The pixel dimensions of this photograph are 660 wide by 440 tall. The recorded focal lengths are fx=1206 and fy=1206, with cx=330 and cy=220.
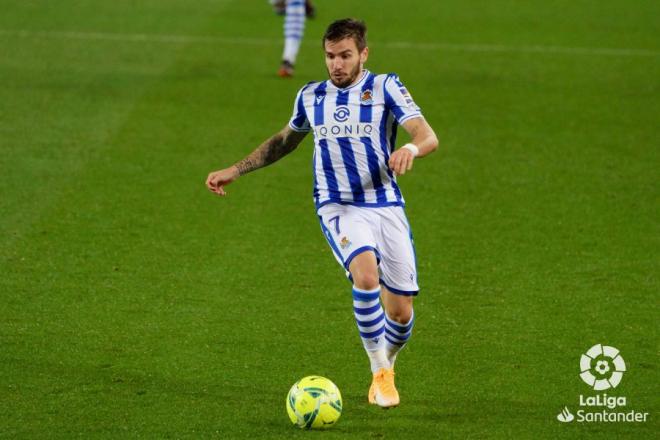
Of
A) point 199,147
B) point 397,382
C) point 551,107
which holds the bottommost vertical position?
point 397,382

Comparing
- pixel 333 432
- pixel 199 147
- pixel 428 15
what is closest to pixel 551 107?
pixel 199 147

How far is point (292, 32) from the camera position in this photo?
16609 mm

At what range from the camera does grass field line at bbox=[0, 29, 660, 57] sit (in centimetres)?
1852

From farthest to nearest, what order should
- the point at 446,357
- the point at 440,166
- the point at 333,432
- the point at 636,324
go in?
the point at 440,166 → the point at 636,324 → the point at 446,357 → the point at 333,432

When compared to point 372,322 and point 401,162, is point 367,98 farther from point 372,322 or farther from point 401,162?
point 372,322

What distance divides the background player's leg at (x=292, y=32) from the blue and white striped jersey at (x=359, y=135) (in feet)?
31.6

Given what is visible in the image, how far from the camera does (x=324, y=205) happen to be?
283 inches

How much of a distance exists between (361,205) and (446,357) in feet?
4.61

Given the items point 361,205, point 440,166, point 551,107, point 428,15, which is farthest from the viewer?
point 428,15

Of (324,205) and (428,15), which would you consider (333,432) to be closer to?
(324,205)

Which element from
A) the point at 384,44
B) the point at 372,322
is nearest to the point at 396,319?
the point at 372,322

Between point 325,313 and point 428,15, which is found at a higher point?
point 428,15

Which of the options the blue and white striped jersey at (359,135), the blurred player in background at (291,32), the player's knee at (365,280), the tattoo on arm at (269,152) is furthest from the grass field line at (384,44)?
the player's knee at (365,280)

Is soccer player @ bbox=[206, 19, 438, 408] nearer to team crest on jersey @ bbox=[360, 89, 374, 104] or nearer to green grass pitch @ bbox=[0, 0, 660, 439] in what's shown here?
team crest on jersey @ bbox=[360, 89, 374, 104]
